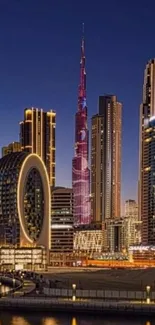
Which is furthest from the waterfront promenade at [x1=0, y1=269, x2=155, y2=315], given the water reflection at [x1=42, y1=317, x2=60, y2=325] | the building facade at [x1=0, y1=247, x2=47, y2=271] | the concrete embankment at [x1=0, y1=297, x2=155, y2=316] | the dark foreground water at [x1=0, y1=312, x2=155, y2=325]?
the building facade at [x1=0, y1=247, x2=47, y2=271]

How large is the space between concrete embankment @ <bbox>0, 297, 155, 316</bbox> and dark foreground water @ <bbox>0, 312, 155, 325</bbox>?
1.70 meters

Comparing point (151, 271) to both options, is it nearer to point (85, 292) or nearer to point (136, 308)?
point (85, 292)

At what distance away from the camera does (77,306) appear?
7850 cm

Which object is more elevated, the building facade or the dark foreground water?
the building facade

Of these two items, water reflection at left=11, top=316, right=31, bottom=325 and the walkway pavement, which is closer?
water reflection at left=11, top=316, right=31, bottom=325

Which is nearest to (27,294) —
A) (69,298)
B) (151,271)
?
(69,298)

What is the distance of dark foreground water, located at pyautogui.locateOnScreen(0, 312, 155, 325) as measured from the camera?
72438 millimetres

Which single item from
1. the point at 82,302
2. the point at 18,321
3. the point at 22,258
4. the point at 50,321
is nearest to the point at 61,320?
the point at 50,321

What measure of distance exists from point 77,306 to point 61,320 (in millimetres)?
4678

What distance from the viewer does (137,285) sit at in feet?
347

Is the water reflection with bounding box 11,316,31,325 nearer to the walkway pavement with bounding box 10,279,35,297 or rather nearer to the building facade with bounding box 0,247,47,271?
the walkway pavement with bounding box 10,279,35,297

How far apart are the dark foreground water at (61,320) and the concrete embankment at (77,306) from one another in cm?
170

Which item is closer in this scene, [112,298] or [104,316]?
[104,316]

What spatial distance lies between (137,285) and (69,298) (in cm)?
2421
